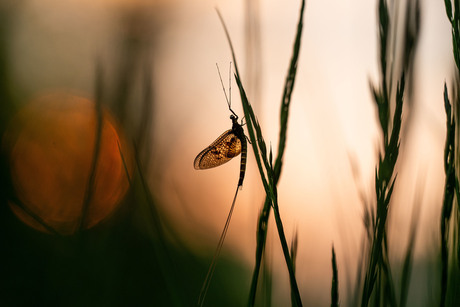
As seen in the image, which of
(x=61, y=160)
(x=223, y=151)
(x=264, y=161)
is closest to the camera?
(x=264, y=161)

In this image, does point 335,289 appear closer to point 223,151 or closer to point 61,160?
point 61,160

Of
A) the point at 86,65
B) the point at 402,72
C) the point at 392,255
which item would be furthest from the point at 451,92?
the point at 86,65

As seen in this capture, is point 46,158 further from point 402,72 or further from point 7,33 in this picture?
point 402,72

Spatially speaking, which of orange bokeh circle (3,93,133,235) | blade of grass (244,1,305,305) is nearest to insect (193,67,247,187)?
orange bokeh circle (3,93,133,235)

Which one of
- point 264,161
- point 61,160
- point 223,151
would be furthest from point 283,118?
point 223,151

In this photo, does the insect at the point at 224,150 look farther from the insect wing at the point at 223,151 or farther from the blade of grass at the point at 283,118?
the blade of grass at the point at 283,118

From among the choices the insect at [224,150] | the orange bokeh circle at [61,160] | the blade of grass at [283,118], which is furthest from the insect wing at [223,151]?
the blade of grass at [283,118]
